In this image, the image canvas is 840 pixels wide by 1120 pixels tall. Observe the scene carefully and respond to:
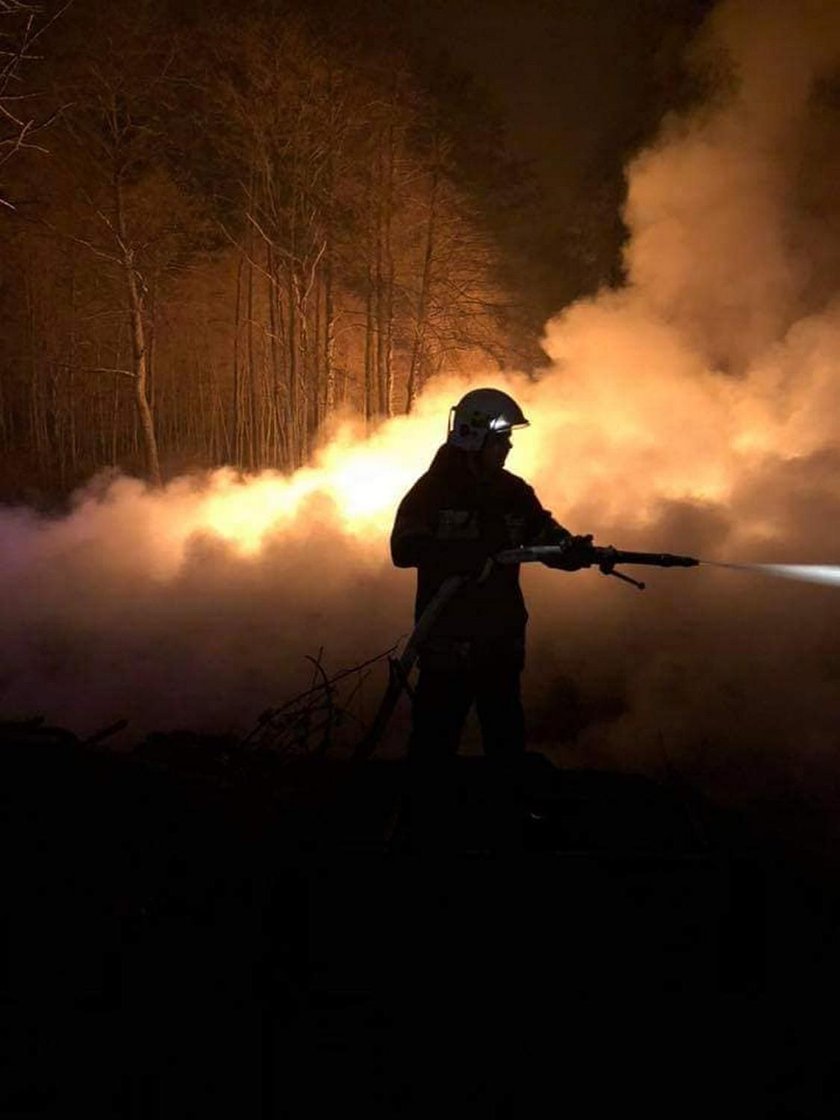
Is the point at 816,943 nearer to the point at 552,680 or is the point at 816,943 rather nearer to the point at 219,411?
the point at 552,680

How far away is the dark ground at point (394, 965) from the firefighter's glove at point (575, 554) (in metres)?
1.21

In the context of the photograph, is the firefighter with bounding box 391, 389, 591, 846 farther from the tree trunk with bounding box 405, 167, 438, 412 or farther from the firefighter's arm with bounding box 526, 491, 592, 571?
the tree trunk with bounding box 405, 167, 438, 412

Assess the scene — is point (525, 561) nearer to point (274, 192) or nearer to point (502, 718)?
point (502, 718)

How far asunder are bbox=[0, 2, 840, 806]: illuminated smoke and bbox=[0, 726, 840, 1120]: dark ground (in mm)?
2544

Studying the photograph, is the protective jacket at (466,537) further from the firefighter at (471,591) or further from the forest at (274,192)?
the forest at (274,192)

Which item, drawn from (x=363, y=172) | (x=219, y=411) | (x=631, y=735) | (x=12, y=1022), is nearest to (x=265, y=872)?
(x=12, y=1022)

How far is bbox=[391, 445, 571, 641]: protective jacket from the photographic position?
12.2 ft

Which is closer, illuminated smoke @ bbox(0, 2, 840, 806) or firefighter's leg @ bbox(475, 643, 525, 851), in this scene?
firefighter's leg @ bbox(475, 643, 525, 851)

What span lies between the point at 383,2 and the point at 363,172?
10.3 ft

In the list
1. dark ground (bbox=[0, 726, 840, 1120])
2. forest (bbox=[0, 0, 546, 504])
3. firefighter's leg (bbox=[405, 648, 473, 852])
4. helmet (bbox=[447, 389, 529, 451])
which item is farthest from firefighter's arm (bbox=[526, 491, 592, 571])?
forest (bbox=[0, 0, 546, 504])

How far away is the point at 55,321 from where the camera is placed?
76.9 feet

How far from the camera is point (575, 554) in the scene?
3.54 m

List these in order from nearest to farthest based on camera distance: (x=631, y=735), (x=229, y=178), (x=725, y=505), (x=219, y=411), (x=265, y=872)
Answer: (x=265, y=872) < (x=631, y=735) < (x=725, y=505) < (x=229, y=178) < (x=219, y=411)

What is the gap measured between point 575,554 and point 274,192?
15997 millimetres
